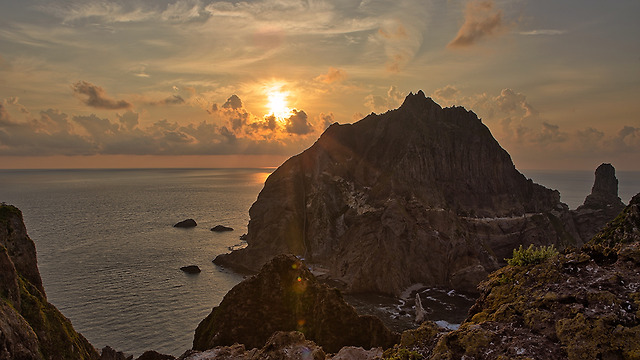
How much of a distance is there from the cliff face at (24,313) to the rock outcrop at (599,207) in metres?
152

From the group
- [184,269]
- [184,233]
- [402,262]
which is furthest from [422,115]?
[184,233]

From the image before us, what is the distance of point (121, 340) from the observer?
57.8 m

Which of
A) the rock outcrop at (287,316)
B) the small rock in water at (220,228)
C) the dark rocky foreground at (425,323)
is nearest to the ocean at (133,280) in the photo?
the small rock in water at (220,228)

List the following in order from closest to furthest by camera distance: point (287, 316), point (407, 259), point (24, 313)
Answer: point (24, 313) < point (287, 316) < point (407, 259)

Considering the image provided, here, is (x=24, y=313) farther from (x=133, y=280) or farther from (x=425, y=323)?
(x=133, y=280)

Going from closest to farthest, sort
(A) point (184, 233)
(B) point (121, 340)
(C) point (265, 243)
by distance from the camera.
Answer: (B) point (121, 340) < (C) point (265, 243) < (A) point (184, 233)

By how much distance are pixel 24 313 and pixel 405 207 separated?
83487mm

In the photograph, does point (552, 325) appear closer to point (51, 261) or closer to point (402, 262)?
point (402, 262)

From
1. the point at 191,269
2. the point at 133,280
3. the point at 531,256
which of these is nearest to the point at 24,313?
the point at 531,256

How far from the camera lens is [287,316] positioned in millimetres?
34500

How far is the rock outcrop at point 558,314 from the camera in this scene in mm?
9211

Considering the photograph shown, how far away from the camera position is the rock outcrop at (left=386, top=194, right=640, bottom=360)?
921 cm

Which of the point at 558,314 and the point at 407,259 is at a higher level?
the point at 558,314

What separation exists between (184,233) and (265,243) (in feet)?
194
